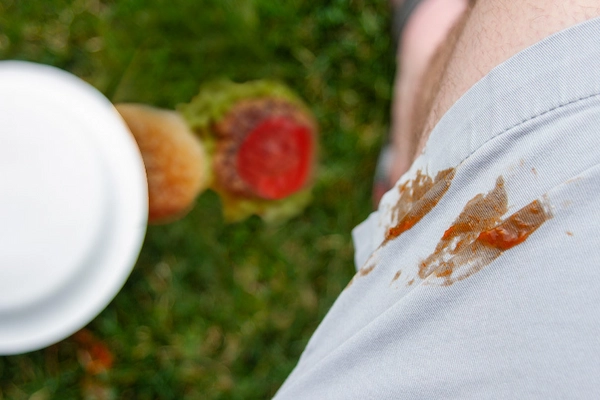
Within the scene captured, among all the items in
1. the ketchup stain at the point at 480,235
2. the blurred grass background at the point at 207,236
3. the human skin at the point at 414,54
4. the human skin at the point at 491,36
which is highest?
the human skin at the point at 491,36

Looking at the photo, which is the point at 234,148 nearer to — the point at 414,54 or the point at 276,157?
the point at 276,157

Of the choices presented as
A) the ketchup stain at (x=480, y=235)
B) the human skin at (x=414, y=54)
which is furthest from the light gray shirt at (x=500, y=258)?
the human skin at (x=414, y=54)

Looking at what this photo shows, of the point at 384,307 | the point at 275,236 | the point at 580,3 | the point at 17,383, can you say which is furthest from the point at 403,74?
the point at 17,383

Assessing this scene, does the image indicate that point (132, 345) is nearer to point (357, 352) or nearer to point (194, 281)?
point (194, 281)

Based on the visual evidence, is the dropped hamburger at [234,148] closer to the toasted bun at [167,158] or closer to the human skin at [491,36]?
the toasted bun at [167,158]

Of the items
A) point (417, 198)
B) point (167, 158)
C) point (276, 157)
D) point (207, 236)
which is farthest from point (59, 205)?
point (417, 198)

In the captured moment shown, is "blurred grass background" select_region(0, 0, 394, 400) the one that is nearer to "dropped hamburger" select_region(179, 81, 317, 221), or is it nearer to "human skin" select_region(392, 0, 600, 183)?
"dropped hamburger" select_region(179, 81, 317, 221)
